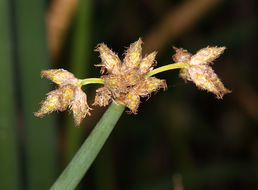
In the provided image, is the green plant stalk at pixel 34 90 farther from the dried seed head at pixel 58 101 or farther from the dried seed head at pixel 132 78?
the dried seed head at pixel 132 78

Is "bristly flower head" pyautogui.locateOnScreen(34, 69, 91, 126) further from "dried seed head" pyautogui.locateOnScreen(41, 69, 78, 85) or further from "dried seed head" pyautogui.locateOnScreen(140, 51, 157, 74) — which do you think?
"dried seed head" pyautogui.locateOnScreen(140, 51, 157, 74)

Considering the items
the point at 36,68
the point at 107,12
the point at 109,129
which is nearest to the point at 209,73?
the point at 109,129

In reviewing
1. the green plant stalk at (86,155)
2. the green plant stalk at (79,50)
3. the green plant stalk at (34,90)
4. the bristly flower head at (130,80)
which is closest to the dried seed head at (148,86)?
the bristly flower head at (130,80)

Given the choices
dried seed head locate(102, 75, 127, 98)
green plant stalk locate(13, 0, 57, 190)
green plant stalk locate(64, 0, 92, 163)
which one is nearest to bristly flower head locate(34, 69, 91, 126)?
dried seed head locate(102, 75, 127, 98)

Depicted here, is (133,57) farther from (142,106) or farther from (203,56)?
(142,106)

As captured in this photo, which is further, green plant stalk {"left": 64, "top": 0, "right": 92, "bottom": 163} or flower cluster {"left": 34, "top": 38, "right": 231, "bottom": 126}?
green plant stalk {"left": 64, "top": 0, "right": 92, "bottom": 163}
